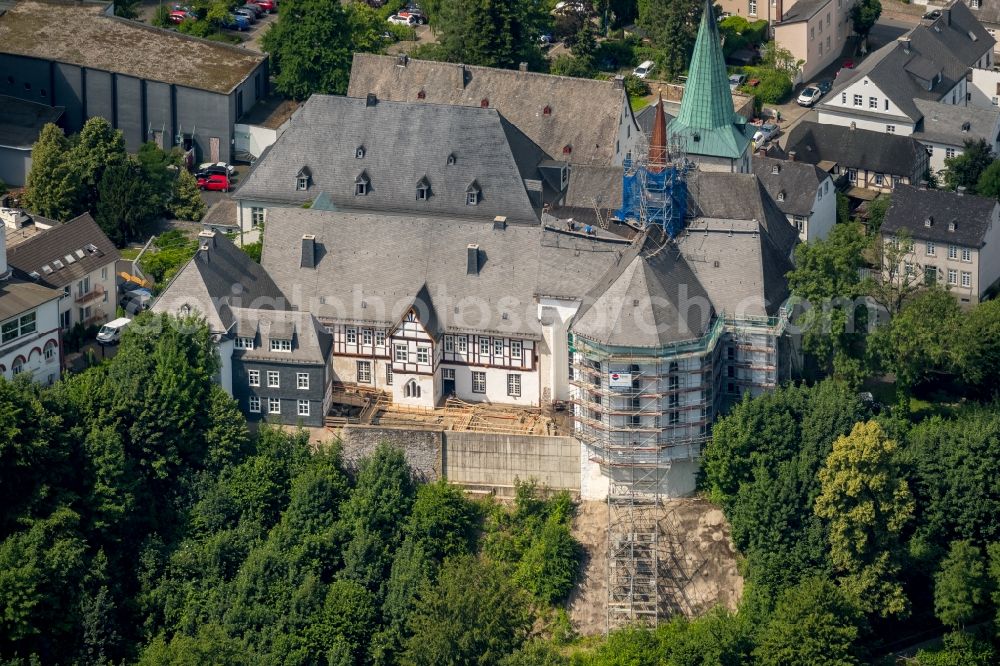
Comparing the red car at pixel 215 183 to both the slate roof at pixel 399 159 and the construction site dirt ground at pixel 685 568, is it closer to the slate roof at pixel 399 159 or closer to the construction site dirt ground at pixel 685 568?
the slate roof at pixel 399 159

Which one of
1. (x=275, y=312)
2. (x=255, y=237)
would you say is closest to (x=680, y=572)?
(x=275, y=312)

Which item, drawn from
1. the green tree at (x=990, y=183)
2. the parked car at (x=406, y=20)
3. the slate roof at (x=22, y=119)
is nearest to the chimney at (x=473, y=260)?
the green tree at (x=990, y=183)

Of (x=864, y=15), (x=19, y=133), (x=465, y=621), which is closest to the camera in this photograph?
(x=465, y=621)

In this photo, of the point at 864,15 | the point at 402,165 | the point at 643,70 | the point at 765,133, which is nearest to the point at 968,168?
the point at 765,133

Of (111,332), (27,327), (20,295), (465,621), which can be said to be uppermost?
(20,295)

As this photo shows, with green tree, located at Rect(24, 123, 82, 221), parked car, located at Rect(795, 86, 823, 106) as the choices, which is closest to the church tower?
parked car, located at Rect(795, 86, 823, 106)

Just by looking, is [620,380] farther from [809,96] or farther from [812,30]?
[812,30]
